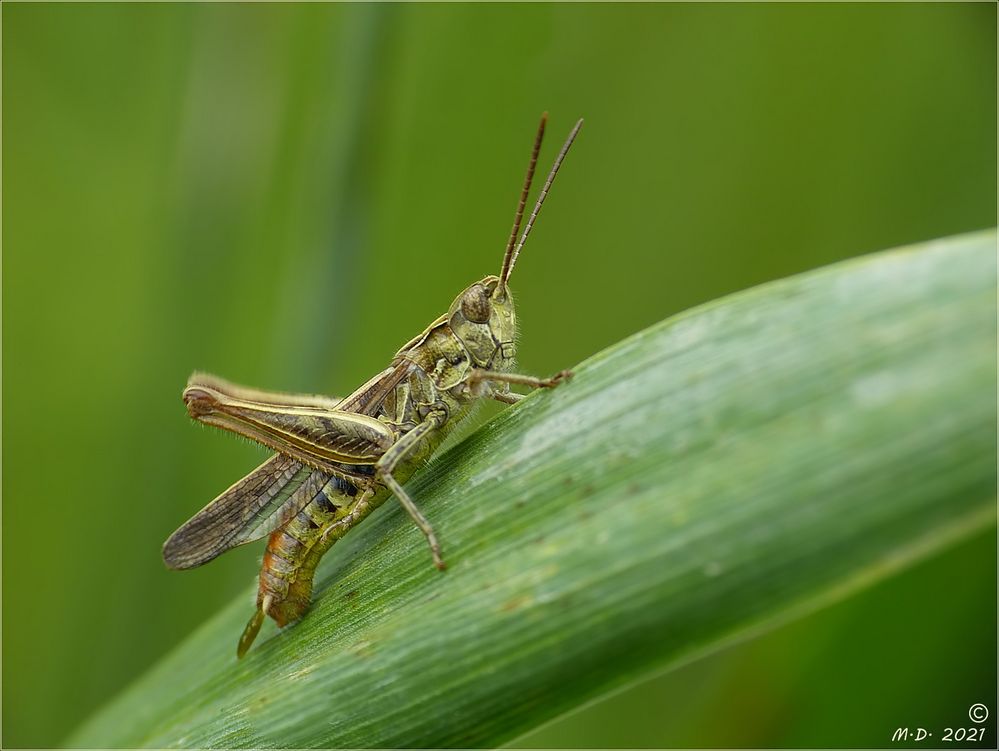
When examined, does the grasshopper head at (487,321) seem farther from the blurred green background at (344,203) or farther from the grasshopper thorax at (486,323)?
the blurred green background at (344,203)

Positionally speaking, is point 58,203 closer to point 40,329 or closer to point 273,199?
point 40,329

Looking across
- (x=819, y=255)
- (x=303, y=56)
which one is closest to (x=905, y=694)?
(x=819, y=255)

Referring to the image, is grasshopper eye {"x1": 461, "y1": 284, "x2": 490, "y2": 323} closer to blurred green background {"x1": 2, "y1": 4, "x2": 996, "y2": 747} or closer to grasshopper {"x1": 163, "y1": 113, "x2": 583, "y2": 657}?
grasshopper {"x1": 163, "y1": 113, "x2": 583, "y2": 657}

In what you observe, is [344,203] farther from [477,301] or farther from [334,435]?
[334,435]

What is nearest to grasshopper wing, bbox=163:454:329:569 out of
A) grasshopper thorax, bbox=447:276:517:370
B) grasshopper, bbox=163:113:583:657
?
→ grasshopper, bbox=163:113:583:657

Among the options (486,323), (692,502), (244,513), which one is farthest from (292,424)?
(692,502)

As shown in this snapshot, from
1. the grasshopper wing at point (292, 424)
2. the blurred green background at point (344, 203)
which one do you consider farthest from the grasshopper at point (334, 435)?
the blurred green background at point (344, 203)

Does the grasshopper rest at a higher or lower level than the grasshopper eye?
lower

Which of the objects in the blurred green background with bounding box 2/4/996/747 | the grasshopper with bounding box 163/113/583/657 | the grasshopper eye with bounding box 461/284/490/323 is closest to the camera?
the grasshopper with bounding box 163/113/583/657
